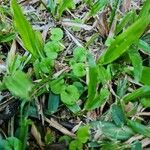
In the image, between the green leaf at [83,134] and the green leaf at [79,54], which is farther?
the green leaf at [79,54]

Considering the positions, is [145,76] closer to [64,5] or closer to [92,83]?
[92,83]

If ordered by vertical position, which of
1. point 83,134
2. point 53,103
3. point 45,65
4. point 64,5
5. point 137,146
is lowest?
point 137,146

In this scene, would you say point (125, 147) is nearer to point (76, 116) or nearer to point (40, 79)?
point (76, 116)

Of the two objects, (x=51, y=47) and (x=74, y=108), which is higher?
(x=51, y=47)

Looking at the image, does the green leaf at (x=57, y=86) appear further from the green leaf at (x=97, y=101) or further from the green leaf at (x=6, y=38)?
the green leaf at (x=6, y=38)

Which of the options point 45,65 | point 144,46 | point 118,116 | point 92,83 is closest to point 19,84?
point 45,65

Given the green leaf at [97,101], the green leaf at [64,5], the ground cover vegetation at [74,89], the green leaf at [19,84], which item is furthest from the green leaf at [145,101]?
the green leaf at [64,5]

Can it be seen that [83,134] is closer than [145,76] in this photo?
Yes

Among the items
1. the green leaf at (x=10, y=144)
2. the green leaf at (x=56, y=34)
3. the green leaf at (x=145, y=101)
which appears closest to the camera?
the green leaf at (x=10, y=144)
